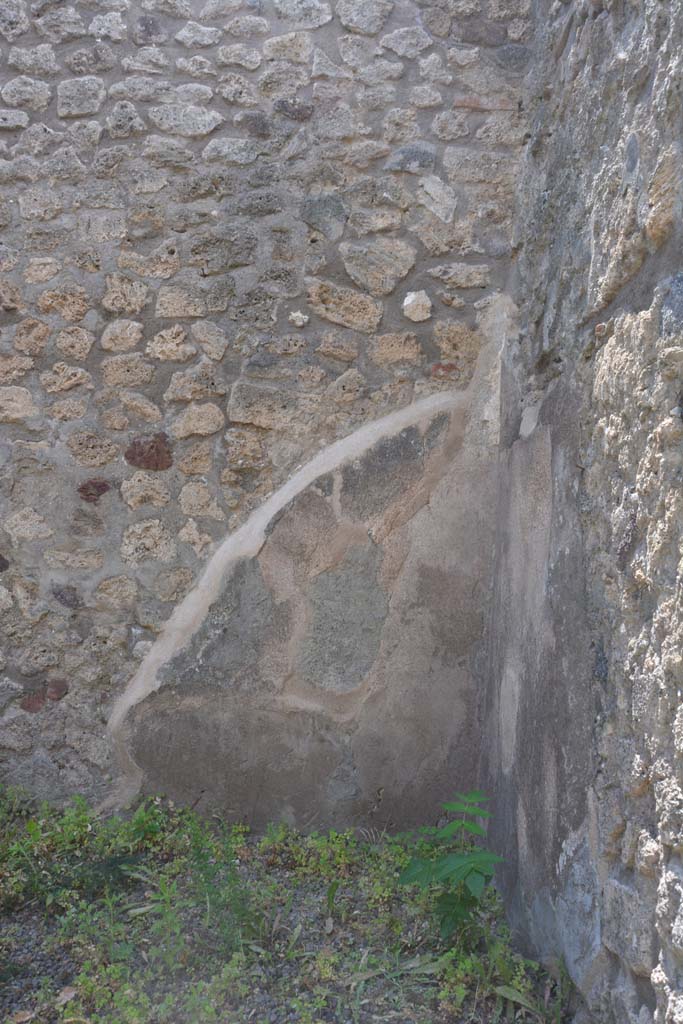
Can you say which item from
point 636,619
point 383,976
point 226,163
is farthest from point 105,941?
point 226,163

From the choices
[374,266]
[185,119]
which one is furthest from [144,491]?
[185,119]

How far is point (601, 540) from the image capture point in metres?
1.83

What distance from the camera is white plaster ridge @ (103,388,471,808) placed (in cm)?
284

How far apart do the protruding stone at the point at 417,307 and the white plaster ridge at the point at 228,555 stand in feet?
0.81

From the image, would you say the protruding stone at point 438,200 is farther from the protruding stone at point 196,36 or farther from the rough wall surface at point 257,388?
the protruding stone at point 196,36

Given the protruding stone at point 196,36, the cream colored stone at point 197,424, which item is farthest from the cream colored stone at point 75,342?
the protruding stone at point 196,36

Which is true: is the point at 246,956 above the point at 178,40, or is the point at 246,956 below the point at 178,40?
below

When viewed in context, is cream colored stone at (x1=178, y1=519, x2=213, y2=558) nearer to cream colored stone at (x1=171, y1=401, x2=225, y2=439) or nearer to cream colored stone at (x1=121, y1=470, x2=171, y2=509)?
cream colored stone at (x1=121, y1=470, x2=171, y2=509)

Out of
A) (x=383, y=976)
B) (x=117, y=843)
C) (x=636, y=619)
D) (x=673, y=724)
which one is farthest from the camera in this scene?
(x=117, y=843)

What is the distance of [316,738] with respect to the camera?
283 centimetres

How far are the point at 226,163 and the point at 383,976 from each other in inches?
91.2

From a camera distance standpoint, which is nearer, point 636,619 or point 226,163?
point 636,619

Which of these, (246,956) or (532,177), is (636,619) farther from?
(532,177)

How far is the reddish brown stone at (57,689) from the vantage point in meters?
2.88
